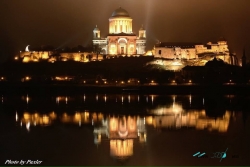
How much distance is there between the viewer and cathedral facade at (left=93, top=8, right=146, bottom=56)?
2386 inches

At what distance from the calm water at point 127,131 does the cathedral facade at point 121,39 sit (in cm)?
2248

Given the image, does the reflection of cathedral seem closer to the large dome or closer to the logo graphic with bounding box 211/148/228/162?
the logo graphic with bounding box 211/148/228/162

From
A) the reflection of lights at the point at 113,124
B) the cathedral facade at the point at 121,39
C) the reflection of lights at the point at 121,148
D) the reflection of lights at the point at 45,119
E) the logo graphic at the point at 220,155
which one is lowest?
the logo graphic at the point at 220,155

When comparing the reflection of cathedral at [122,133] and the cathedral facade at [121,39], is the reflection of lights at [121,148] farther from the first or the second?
the cathedral facade at [121,39]

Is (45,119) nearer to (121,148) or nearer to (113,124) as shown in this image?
(113,124)

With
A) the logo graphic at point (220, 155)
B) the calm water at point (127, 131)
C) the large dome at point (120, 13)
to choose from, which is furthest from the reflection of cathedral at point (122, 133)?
the large dome at point (120, 13)

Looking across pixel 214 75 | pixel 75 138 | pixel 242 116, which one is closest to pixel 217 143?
pixel 75 138

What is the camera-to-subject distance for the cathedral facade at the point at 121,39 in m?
60.6

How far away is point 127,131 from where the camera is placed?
25.7 m

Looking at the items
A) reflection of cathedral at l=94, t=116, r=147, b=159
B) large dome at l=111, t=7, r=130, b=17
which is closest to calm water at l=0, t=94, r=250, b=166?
reflection of cathedral at l=94, t=116, r=147, b=159

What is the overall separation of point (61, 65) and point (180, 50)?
10796 mm

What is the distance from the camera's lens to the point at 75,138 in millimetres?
24234

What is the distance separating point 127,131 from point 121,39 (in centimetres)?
3523

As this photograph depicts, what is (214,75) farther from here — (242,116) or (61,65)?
(242,116)
